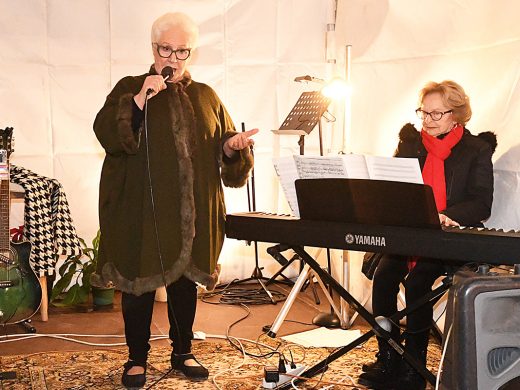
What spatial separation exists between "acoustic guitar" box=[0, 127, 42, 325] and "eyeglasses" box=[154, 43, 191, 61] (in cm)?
142

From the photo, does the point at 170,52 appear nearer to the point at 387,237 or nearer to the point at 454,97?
the point at 387,237

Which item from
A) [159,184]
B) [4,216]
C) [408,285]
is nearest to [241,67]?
[4,216]

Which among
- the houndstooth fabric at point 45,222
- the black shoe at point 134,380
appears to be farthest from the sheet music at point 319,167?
the houndstooth fabric at point 45,222

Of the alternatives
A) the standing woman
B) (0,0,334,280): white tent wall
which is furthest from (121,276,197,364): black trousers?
(0,0,334,280): white tent wall

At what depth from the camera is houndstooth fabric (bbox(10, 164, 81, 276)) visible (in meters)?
4.20

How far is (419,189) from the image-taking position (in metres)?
2.34

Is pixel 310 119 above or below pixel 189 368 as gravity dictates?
above

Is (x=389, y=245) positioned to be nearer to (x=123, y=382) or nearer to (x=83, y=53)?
(x=123, y=382)

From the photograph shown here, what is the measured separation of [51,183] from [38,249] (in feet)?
1.36

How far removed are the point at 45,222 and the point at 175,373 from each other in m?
1.45

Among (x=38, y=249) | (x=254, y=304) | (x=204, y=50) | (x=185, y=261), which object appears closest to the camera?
(x=185, y=261)

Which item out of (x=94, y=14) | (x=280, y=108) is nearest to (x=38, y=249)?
(x=94, y=14)

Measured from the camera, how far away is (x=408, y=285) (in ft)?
10.1

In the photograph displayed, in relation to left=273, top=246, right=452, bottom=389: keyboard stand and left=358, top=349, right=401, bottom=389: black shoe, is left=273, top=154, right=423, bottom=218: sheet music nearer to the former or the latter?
left=273, top=246, right=452, bottom=389: keyboard stand
